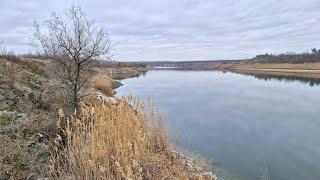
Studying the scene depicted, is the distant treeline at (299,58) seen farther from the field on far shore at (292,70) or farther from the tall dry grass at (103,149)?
the tall dry grass at (103,149)

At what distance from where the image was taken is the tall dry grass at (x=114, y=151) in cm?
467

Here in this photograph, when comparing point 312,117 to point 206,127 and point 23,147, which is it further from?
point 23,147

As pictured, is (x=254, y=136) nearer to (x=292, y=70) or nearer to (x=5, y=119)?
(x=5, y=119)

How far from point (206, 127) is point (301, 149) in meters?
4.39

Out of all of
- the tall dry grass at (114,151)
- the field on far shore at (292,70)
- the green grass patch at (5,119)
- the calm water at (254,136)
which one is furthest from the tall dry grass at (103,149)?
the field on far shore at (292,70)

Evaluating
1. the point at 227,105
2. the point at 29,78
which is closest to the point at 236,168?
the point at 29,78

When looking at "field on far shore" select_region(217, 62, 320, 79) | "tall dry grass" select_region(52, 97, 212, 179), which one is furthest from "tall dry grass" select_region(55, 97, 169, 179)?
"field on far shore" select_region(217, 62, 320, 79)

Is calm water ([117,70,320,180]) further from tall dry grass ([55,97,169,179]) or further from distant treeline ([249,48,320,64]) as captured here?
distant treeline ([249,48,320,64])

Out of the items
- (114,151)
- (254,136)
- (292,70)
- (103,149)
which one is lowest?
(292,70)

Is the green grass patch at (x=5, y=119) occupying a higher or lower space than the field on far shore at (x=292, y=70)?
higher

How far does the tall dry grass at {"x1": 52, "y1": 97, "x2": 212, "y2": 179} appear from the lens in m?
4.67

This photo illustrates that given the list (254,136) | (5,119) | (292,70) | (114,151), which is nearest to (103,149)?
(114,151)

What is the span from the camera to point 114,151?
5211mm

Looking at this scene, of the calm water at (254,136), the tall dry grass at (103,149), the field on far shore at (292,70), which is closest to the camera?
the tall dry grass at (103,149)
